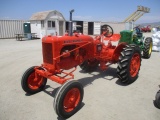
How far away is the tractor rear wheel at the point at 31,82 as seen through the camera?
3895 millimetres

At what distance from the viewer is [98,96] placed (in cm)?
405

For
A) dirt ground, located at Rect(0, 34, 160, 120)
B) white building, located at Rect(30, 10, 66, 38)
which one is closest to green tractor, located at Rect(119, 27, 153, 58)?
dirt ground, located at Rect(0, 34, 160, 120)

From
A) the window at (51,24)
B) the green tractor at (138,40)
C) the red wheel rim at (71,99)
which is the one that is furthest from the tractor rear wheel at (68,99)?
the window at (51,24)

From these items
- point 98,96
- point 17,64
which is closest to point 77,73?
point 98,96

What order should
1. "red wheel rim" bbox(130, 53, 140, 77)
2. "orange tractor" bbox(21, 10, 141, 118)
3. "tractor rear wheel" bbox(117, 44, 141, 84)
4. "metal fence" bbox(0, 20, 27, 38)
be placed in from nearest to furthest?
1. "orange tractor" bbox(21, 10, 141, 118)
2. "tractor rear wheel" bbox(117, 44, 141, 84)
3. "red wheel rim" bbox(130, 53, 140, 77)
4. "metal fence" bbox(0, 20, 27, 38)

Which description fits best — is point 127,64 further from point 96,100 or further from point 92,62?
point 92,62

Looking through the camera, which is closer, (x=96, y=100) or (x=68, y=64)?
(x=96, y=100)

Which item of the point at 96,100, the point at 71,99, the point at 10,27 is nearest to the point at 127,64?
the point at 96,100

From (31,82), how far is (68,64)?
3.54 feet

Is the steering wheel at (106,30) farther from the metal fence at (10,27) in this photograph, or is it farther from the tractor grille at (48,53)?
the metal fence at (10,27)

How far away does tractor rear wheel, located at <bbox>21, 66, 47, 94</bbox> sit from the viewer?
12.8 ft

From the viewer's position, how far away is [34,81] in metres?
4.13

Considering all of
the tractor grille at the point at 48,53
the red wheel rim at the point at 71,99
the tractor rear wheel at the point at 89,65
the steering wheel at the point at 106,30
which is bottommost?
the red wheel rim at the point at 71,99

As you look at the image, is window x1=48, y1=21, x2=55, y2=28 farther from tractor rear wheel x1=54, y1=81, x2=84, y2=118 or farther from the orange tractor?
tractor rear wheel x1=54, y1=81, x2=84, y2=118
